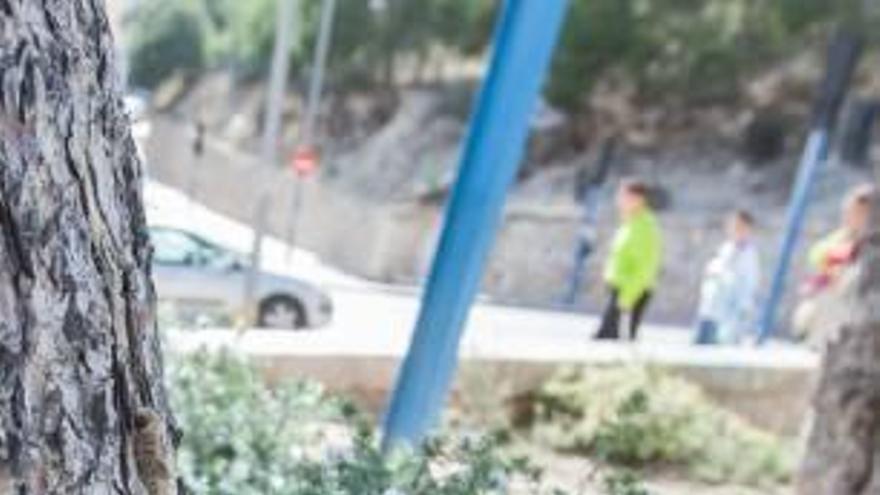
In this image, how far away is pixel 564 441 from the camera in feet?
23.4

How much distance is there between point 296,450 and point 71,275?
3.34 m

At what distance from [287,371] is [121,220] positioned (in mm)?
5117

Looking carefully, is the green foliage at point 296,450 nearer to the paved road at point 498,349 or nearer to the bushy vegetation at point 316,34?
the paved road at point 498,349

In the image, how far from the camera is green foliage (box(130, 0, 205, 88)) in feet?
161

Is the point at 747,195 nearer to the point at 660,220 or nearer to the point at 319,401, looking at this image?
the point at 660,220

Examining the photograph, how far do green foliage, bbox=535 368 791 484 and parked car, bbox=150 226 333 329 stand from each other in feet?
27.5

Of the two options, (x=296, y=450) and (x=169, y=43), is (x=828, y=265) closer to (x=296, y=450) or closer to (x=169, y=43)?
(x=296, y=450)

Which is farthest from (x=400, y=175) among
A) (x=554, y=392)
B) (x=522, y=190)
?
(x=554, y=392)

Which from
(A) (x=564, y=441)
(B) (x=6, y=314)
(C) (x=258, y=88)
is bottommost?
(A) (x=564, y=441)

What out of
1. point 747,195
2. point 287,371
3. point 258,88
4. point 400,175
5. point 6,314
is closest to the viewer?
point 6,314

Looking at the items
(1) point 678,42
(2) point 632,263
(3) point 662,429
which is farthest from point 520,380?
(1) point 678,42

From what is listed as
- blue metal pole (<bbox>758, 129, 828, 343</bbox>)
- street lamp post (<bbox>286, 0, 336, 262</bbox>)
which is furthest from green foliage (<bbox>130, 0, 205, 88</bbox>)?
blue metal pole (<bbox>758, 129, 828, 343</bbox>)

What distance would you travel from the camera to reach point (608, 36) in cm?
4041

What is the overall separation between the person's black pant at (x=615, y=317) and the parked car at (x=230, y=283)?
3512 mm
